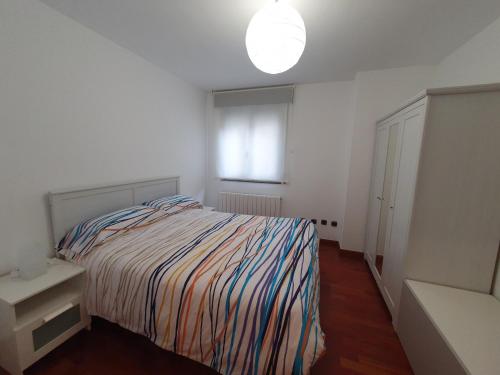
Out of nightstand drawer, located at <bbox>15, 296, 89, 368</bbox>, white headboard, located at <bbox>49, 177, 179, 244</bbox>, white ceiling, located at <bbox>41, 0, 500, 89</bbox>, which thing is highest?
white ceiling, located at <bbox>41, 0, 500, 89</bbox>

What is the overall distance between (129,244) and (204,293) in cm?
89

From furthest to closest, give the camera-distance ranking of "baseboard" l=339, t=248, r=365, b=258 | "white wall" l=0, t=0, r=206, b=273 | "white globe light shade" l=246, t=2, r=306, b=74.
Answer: "baseboard" l=339, t=248, r=365, b=258 → "white wall" l=0, t=0, r=206, b=273 → "white globe light shade" l=246, t=2, r=306, b=74

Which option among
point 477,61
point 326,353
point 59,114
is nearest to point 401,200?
point 326,353

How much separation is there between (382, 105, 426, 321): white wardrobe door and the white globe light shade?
1.00m

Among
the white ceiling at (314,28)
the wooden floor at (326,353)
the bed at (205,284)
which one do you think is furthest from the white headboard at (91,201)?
the white ceiling at (314,28)

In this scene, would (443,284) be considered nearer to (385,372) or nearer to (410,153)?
(385,372)

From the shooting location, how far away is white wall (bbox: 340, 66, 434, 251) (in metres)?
2.59

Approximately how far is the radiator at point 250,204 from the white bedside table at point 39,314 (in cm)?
241

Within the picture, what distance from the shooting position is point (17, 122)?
152 cm

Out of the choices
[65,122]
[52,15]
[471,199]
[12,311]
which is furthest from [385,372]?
[52,15]

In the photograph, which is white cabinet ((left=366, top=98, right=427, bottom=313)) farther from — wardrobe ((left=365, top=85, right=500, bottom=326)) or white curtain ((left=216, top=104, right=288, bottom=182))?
white curtain ((left=216, top=104, right=288, bottom=182))

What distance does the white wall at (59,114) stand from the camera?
1494 mm

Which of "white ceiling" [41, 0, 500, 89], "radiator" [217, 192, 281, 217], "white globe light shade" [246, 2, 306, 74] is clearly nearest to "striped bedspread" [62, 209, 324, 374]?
"white globe light shade" [246, 2, 306, 74]

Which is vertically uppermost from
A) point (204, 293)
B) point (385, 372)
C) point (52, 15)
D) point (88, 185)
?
point (52, 15)
